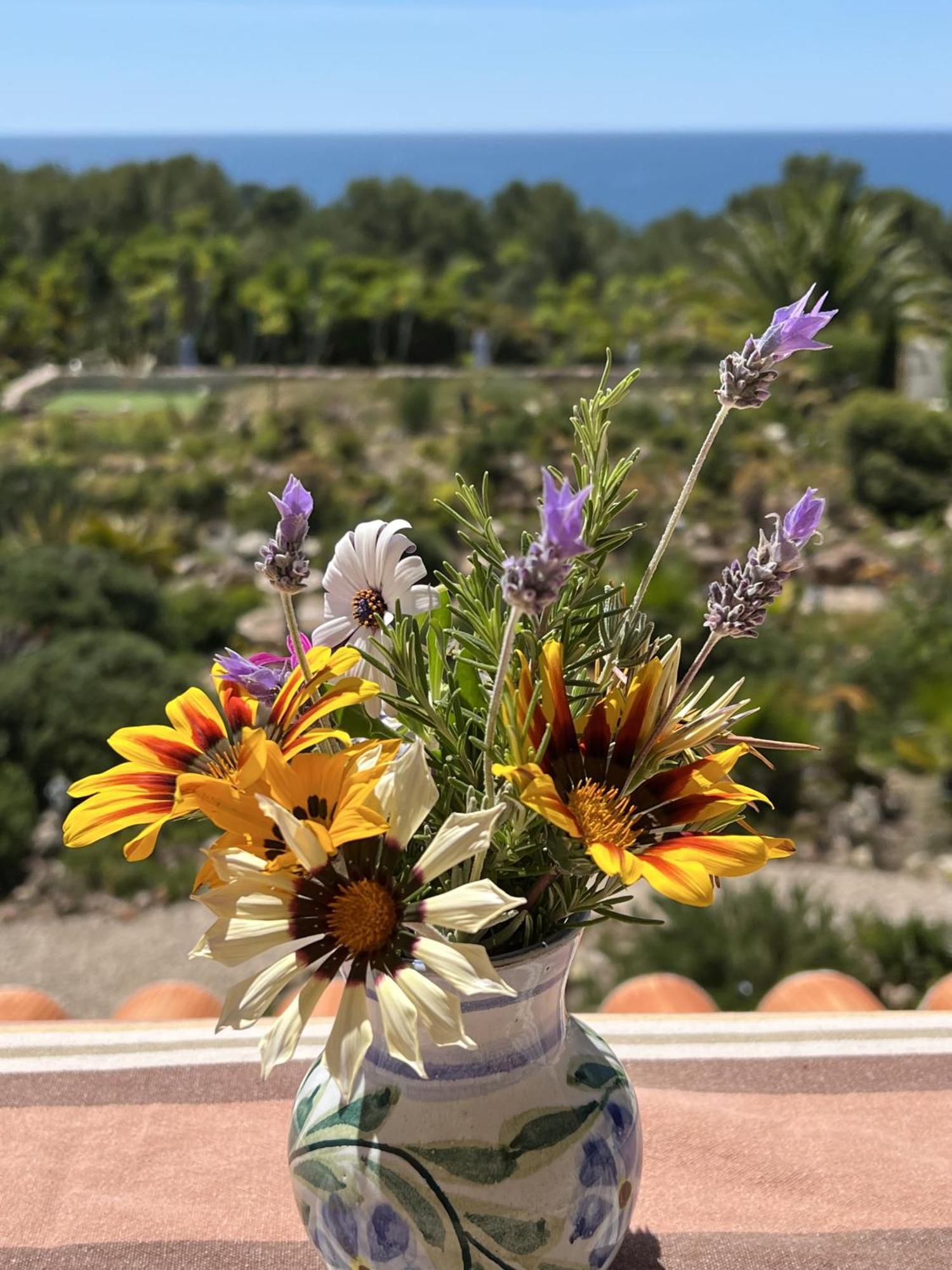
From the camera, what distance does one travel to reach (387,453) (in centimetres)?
984

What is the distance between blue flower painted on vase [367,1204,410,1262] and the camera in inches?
26.4

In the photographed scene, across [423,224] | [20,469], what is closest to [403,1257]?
[20,469]

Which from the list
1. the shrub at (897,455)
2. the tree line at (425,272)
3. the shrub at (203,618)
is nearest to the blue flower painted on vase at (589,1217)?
the shrub at (203,618)

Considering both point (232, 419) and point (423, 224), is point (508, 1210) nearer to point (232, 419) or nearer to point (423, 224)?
point (232, 419)

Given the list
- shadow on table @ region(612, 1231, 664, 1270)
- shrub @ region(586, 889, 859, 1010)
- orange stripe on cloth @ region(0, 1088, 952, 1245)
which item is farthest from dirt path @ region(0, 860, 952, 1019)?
shadow on table @ region(612, 1231, 664, 1270)

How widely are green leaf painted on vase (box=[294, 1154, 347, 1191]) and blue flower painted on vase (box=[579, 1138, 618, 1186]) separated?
130 millimetres

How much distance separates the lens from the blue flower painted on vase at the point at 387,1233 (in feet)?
2.20

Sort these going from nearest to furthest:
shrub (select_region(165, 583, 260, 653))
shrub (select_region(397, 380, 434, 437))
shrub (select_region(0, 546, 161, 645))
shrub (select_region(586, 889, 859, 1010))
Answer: shrub (select_region(586, 889, 859, 1010)) → shrub (select_region(0, 546, 161, 645)) → shrub (select_region(165, 583, 260, 653)) → shrub (select_region(397, 380, 434, 437))

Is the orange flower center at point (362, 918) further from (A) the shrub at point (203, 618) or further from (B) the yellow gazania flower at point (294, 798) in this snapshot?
(A) the shrub at point (203, 618)

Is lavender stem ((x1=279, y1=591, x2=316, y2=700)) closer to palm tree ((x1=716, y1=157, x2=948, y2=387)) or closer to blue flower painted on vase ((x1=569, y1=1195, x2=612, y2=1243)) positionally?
blue flower painted on vase ((x1=569, y1=1195, x2=612, y2=1243))

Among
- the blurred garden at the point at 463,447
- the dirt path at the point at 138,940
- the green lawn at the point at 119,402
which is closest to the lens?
the dirt path at the point at 138,940

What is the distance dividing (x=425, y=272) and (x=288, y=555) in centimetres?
1707

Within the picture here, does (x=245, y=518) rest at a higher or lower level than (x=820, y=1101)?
lower

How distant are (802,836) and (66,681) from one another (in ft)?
8.27
